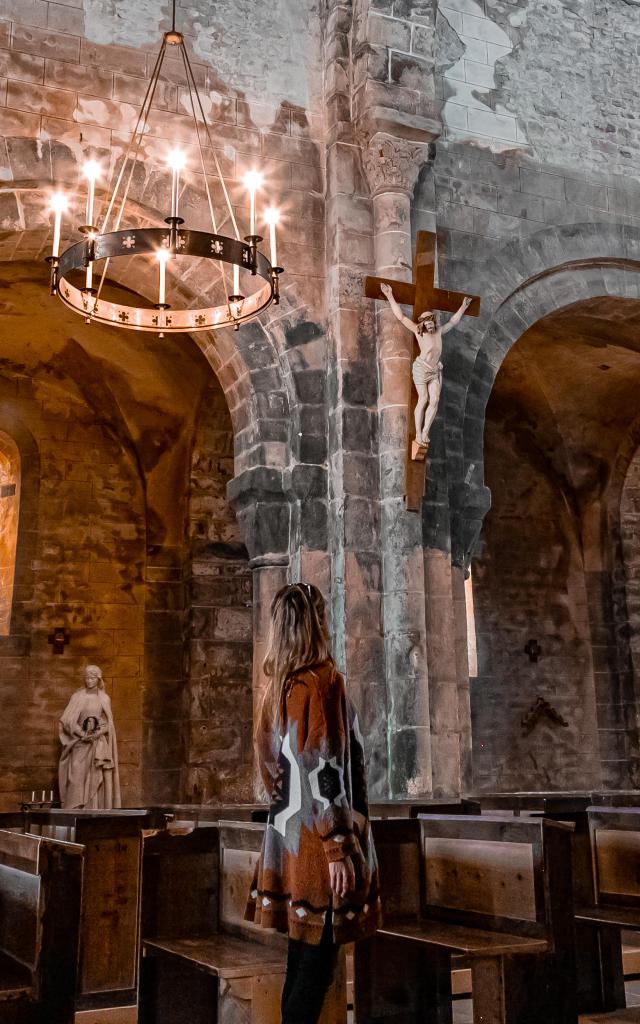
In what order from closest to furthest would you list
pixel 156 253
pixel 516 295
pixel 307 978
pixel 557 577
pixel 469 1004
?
pixel 307 978 < pixel 469 1004 < pixel 156 253 < pixel 516 295 < pixel 557 577

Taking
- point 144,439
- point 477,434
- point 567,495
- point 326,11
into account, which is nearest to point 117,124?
point 326,11

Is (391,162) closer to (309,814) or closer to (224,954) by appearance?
(309,814)

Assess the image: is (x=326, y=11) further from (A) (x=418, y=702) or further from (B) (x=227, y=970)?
(B) (x=227, y=970)

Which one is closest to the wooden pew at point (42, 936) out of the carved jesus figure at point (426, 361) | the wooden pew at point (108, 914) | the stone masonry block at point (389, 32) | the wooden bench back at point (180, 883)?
the wooden bench back at point (180, 883)

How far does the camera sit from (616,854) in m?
4.74

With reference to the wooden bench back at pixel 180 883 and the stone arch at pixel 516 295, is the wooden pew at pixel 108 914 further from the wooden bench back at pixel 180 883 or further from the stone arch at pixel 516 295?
the stone arch at pixel 516 295

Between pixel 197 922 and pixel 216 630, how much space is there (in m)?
8.24

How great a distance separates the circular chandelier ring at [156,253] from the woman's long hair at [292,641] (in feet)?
10.1

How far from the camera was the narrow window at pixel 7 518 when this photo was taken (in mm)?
11953

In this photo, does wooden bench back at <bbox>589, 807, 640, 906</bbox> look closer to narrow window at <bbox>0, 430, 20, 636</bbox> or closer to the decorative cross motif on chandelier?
the decorative cross motif on chandelier

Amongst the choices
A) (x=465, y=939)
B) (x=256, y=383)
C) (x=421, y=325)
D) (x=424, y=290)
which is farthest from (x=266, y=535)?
(x=465, y=939)

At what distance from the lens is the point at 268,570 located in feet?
28.2

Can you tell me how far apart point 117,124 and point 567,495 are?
29.3 feet

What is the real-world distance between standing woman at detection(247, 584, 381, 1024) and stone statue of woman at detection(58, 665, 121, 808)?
783 centimetres
